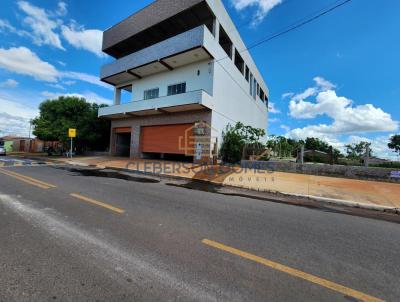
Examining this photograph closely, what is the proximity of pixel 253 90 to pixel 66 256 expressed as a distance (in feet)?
96.3

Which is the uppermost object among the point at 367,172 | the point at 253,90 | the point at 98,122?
the point at 253,90

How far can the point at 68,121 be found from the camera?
75.4ft

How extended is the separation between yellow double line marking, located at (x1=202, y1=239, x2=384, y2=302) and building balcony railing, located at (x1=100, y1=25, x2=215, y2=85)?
14818 mm

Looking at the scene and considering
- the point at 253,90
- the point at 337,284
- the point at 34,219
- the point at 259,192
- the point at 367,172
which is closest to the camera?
the point at 337,284

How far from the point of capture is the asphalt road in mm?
2135

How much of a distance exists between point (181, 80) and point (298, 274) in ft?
59.8

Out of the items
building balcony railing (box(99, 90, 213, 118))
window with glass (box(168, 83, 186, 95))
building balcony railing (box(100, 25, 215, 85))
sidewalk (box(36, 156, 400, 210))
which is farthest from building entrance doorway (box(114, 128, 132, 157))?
sidewalk (box(36, 156, 400, 210))

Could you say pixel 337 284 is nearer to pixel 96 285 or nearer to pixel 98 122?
pixel 96 285

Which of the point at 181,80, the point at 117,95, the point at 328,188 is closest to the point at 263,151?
the point at 328,188

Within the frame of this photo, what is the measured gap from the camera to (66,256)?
2.72 metres

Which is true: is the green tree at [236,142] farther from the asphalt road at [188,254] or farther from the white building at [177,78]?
the asphalt road at [188,254]

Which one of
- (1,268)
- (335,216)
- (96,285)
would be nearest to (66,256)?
(1,268)

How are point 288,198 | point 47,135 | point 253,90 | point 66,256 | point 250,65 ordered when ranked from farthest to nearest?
point 253,90 → point 250,65 → point 47,135 → point 288,198 → point 66,256

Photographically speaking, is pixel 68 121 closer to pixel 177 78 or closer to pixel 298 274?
pixel 177 78
